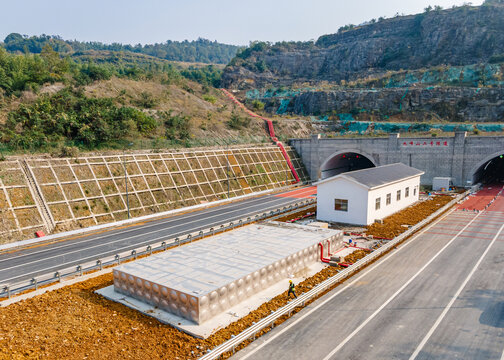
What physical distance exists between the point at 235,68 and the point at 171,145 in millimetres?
98708

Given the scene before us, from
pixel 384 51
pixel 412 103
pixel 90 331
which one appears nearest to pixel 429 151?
pixel 412 103

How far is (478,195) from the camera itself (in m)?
45.7

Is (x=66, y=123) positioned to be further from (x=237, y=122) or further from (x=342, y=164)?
(x=342, y=164)

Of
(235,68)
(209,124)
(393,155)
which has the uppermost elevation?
(235,68)

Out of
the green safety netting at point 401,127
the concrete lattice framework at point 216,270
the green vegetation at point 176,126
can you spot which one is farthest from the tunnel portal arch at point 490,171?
the green vegetation at point 176,126

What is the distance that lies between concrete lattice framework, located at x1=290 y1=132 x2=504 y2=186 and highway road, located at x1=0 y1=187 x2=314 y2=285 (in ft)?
69.1

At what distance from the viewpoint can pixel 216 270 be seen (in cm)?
1770

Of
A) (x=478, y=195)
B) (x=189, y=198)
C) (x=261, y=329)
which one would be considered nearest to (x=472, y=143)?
(x=478, y=195)

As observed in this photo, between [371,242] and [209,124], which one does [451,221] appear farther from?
[209,124]

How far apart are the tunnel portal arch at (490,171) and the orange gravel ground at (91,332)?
44.0m

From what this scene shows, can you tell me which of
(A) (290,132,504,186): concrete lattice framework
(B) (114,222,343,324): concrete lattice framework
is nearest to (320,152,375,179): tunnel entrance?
(A) (290,132,504,186): concrete lattice framework

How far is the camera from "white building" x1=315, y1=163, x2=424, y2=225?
103 ft

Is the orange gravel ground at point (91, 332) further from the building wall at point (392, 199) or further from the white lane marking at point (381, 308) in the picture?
the building wall at point (392, 199)

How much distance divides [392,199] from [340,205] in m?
7.00
